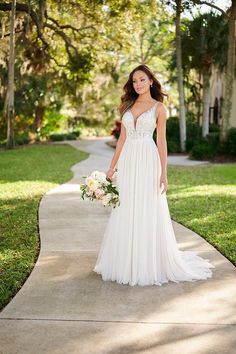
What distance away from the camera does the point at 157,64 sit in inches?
1852

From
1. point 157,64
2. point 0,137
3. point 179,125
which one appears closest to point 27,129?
point 0,137

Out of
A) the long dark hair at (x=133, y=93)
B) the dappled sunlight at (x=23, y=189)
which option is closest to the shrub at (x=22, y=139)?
the dappled sunlight at (x=23, y=189)

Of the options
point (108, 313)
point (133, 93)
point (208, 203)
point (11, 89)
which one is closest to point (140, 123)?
point (133, 93)

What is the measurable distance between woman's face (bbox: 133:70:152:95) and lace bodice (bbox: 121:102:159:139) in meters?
0.20

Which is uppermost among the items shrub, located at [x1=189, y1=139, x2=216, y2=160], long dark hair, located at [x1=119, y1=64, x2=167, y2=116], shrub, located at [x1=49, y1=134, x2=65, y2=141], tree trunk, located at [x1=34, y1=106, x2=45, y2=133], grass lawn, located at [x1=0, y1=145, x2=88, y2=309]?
tree trunk, located at [x1=34, y1=106, x2=45, y2=133]

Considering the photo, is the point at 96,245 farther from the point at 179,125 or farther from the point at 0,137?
the point at 0,137

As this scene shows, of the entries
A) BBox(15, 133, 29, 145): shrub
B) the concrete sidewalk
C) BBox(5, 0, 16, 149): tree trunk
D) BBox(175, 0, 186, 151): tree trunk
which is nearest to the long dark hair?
the concrete sidewalk

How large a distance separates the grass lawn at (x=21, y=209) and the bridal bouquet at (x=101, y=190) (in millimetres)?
1166

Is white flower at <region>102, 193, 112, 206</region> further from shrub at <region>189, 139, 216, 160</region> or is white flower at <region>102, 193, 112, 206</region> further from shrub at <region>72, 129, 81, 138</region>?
shrub at <region>72, 129, 81, 138</region>

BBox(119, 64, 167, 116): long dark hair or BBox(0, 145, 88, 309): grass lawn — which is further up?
BBox(119, 64, 167, 116): long dark hair

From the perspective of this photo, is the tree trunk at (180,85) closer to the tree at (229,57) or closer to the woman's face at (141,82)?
the tree at (229,57)

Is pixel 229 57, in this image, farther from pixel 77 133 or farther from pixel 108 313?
pixel 77 133

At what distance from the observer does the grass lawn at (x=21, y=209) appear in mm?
5164

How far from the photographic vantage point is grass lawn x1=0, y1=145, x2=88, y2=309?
16.9 feet
